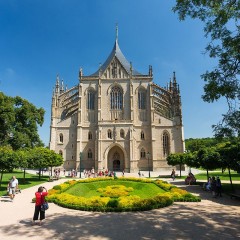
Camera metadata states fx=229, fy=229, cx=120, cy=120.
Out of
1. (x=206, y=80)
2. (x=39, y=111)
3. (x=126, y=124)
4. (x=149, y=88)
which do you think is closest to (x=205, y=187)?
(x=206, y=80)

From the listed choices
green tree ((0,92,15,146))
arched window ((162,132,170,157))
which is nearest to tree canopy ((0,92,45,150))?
green tree ((0,92,15,146))

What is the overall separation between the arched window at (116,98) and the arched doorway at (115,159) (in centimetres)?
1037

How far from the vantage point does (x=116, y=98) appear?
2263 inches

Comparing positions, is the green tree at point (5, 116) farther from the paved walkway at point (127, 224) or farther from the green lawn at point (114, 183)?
the paved walkway at point (127, 224)

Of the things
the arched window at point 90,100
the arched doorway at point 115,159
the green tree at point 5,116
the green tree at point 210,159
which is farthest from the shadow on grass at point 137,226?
the arched window at point 90,100

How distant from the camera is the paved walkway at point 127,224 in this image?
9023 millimetres

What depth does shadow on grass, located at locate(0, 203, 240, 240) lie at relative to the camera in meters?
9.04

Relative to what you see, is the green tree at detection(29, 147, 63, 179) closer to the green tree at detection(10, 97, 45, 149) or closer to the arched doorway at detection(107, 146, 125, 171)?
the green tree at detection(10, 97, 45, 149)

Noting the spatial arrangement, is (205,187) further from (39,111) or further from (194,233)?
(39,111)

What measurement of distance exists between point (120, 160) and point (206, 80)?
145ft

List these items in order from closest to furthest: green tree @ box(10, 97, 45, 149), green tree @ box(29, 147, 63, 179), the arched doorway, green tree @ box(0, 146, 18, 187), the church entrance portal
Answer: green tree @ box(0, 146, 18, 187) < green tree @ box(29, 147, 63, 179) < green tree @ box(10, 97, 45, 149) < the arched doorway < the church entrance portal

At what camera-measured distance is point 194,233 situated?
9.23 metres

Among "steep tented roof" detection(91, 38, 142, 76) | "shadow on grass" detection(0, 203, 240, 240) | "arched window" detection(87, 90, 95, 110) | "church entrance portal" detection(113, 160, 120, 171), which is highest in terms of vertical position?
"steep tented roof" detection(91, 38, 142, 76)

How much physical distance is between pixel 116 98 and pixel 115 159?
15072mm
